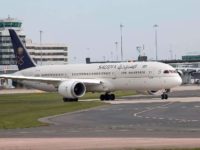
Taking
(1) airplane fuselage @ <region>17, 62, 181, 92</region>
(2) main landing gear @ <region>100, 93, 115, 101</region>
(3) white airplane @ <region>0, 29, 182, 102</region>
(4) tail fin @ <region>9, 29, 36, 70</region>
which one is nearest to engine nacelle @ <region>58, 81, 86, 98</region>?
(3) white airplane @ <region>0, 29, 182, 102</region>

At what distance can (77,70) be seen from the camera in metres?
71.2

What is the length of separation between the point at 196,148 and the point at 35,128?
1298 centimetres

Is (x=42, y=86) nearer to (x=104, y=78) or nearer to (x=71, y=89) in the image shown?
(x=104, y=78)

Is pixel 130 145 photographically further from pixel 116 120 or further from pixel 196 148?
pixel 116 120

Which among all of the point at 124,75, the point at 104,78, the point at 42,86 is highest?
the point at 124,75

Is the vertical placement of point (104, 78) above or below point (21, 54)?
below

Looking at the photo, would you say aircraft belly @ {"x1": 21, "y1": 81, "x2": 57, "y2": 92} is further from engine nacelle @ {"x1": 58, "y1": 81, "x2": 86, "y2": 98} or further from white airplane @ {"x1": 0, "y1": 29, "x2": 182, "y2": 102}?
engine nacelle @ {"x1": 58, "y1": 81, "x2": 86, "y2": 98}

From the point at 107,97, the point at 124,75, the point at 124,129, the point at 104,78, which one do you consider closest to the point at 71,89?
the point at 104,78

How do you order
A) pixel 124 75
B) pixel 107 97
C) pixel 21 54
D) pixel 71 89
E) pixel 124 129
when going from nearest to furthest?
pixel 124 129, pixel 71 89, pixel 124 75, pixel 107 97, pixel 21 54

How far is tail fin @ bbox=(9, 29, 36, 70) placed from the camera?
251ft

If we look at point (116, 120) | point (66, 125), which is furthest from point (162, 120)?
point (66, 125)

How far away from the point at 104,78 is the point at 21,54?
12899 millimetres

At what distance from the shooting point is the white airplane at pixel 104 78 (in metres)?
64.8

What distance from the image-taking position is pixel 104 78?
68.0 m
